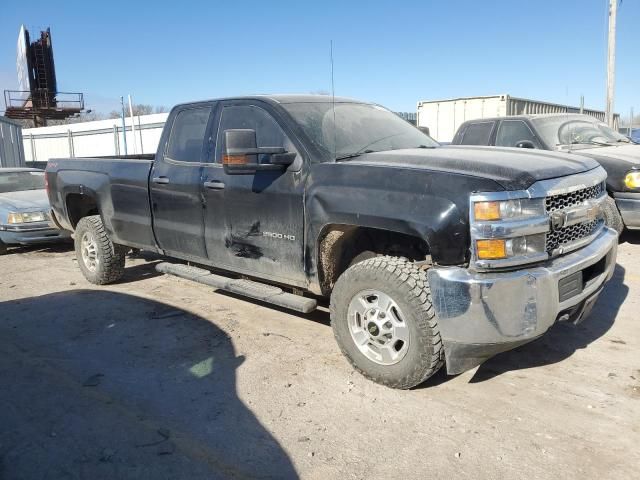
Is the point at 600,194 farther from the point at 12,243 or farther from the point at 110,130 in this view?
the point at 110,130

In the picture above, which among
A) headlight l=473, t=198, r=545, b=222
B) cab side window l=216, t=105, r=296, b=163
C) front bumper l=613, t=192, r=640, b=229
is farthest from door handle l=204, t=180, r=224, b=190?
front bumper l=613, t=192, r=640, b=229

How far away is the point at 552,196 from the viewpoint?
10.4 ft

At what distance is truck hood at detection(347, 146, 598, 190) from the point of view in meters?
3.08

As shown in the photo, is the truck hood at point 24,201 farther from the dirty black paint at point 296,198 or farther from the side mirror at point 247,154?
the side mirror at point 247,154

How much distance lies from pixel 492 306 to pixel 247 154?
6.39 ft

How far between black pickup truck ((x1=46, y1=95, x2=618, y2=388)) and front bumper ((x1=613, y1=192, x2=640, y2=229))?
3.24m

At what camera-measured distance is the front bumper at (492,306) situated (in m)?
2.96

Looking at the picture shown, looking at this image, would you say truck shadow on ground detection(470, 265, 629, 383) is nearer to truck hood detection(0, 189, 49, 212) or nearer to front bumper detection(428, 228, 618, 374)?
front bumper detection(428, 228, 618, 374)

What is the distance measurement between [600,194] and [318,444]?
2.70 meters

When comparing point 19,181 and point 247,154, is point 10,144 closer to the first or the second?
point 19,181

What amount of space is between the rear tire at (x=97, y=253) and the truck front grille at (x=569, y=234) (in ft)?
15.5

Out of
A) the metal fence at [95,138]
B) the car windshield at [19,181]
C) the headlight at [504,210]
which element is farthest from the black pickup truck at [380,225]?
the metal fence at [95,138]

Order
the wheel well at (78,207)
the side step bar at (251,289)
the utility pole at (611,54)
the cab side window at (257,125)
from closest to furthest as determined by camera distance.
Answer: the side step bar at (251,289) < the cab side window at (257,125) < the wheel well at (78,207) < the utility pole at (611,54)

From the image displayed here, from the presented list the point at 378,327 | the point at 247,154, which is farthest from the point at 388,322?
the point at 247,154
